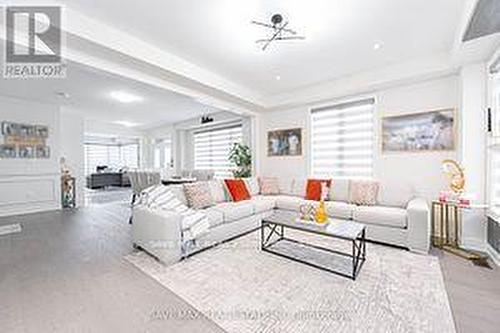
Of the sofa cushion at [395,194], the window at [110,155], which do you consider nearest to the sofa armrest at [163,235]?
the sofa cushion at [395,194]

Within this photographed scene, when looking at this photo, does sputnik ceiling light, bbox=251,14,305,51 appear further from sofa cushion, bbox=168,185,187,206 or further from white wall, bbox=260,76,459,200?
sofa cushion, bbox=168,185,187,206

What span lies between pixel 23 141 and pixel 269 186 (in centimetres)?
585

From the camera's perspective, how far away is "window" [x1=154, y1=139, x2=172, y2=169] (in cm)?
993

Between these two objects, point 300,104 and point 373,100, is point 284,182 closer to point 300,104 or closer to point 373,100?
point 300,104

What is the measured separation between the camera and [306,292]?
7.17 feet

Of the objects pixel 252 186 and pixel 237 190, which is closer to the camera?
pixel 237 190

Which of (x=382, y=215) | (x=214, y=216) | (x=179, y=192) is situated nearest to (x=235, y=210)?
(x=214, y=216)

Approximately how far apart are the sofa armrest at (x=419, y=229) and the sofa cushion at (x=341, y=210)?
0.78 m

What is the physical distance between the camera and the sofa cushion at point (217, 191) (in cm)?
426

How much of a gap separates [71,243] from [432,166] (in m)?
5.64

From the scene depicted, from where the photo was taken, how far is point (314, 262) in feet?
9.22

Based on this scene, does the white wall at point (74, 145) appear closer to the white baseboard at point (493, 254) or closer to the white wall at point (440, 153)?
the white wall at point (440, 153)

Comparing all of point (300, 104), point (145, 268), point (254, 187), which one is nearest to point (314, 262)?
point (145, 268)

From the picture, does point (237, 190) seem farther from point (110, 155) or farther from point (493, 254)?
point (110, 155)
